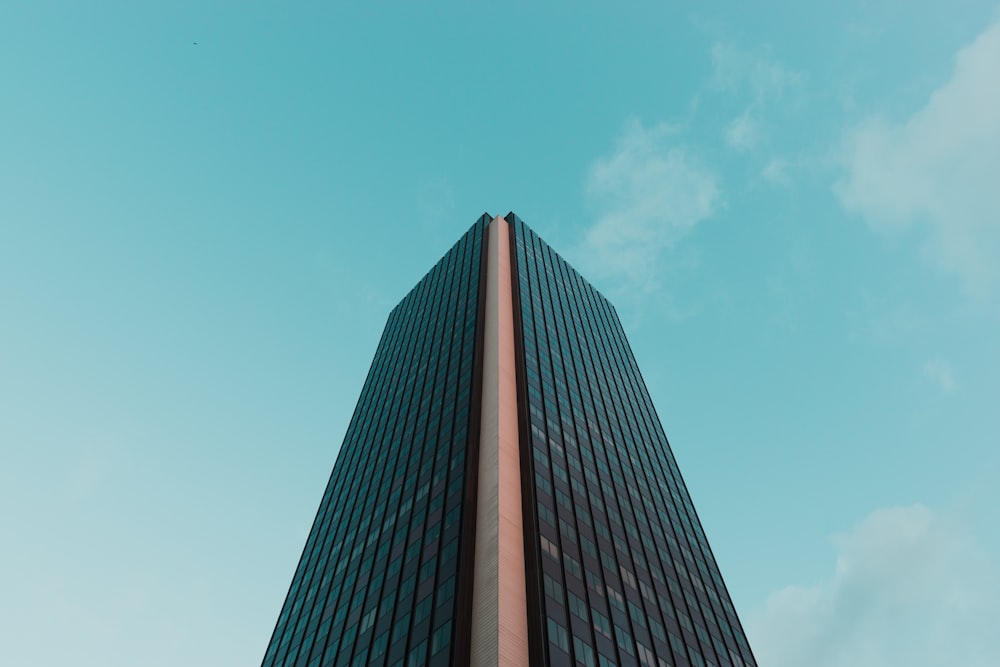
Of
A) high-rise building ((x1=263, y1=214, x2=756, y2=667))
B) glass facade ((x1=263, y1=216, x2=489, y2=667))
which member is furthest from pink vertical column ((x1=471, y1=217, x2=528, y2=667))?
glass facade ((x1=263, y1=216, x2=489, y2=667))

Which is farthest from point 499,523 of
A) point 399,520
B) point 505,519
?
point 399,520

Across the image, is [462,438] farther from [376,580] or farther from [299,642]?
[299,642]

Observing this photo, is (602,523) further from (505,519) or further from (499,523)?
(499,523)

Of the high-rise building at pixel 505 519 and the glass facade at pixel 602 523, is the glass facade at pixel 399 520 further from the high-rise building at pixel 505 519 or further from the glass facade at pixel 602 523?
the glass facade at pixel 602 523

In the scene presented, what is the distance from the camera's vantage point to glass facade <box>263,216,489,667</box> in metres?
54.3

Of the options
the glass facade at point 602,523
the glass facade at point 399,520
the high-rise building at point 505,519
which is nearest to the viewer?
the high-rise building at point 505,519

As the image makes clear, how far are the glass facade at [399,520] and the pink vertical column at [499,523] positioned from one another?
5.19 feet

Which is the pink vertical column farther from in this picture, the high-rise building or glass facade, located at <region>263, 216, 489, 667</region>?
glass facade, located at <region>263, 216, 489, 667</region>

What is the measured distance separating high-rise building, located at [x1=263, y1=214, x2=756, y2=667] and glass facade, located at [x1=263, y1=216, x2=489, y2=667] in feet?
0.81

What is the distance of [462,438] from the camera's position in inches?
2763

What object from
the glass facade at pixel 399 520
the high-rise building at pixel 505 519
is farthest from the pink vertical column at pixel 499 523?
the glass facade at pixel 399 520

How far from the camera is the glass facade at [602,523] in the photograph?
53.5 m

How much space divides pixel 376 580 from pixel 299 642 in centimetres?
1221

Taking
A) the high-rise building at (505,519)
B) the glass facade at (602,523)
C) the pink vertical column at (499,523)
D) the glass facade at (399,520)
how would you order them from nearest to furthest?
the pink vertical column at (499,523), the high-rise building at (505,519), the glass facade at (602,523), the glass facade at (399,520)
